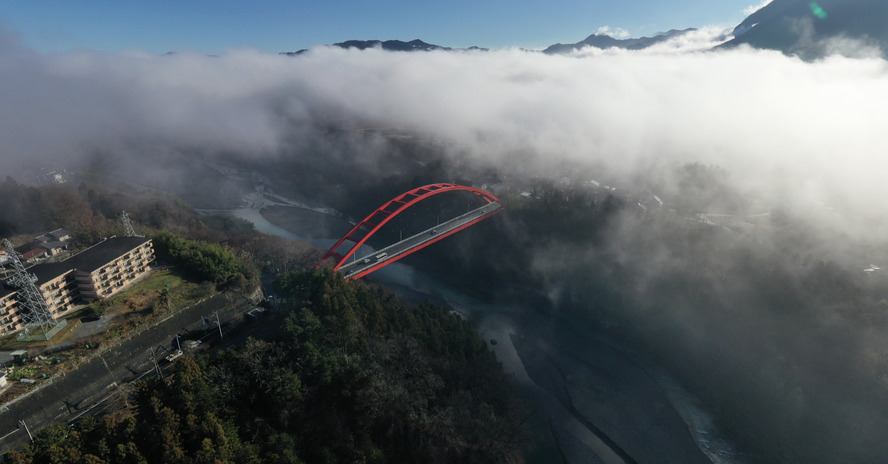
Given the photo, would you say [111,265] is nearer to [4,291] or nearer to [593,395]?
[4,291]

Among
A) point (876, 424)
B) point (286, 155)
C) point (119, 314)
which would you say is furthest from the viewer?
point (286, 155)

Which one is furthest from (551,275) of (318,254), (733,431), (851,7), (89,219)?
(851,7)

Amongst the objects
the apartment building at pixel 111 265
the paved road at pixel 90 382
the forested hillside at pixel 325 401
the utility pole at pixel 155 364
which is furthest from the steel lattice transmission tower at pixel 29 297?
the forested hillside at pixel 325 401

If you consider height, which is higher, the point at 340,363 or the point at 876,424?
the point at 340,363

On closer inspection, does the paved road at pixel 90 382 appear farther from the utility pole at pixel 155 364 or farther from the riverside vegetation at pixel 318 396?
the riverside vegetation at pixel 318 396

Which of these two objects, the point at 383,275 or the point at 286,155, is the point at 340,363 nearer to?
the point at 383,275

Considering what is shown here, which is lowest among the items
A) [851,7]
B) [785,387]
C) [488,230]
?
[785,387]

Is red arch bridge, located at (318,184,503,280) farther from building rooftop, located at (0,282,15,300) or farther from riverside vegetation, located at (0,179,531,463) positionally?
building rooftop, located at (0,282,15,300)
